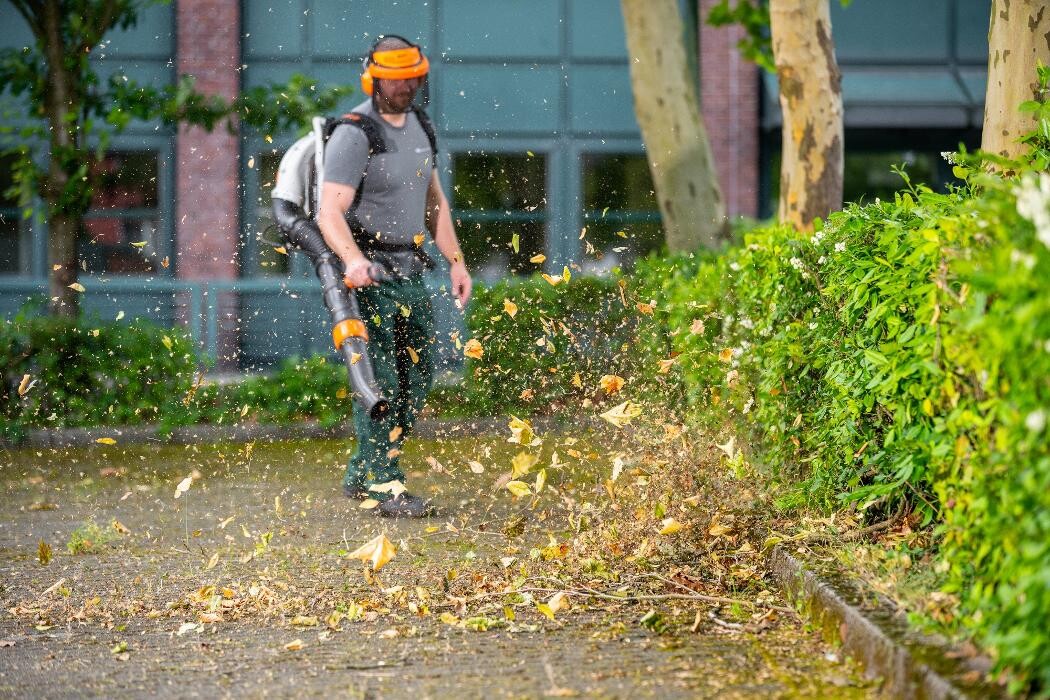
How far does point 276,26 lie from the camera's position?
59.8 feet

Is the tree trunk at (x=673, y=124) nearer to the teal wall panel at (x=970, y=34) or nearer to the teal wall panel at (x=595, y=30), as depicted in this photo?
the teal wall panel at (x=595, y=30)

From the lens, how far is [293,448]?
33.1ft

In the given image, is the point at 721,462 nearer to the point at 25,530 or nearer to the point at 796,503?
the point at 796,503

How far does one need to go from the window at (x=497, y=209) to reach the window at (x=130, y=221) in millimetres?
4073

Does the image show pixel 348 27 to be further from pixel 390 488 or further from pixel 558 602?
pixel 558 602

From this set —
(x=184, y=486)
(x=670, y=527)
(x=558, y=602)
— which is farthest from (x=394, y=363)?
(x=558, y=602)

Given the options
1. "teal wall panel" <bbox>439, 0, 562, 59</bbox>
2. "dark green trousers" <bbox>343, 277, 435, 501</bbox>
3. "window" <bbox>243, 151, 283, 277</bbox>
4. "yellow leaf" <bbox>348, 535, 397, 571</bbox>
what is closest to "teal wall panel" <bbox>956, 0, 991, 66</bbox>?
"teal wall panel" <bbox>439, 0, 562, 59</bbox>

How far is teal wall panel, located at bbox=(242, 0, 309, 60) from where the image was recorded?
18.1 meters

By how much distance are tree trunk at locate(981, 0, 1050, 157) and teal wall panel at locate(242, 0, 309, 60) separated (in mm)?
13482

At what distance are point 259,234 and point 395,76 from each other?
1161 cm

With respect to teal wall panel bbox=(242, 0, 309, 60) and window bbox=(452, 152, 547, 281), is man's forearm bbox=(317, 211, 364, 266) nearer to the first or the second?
window bbox=(452, 152, 547, 281)

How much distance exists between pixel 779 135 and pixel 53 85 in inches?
380

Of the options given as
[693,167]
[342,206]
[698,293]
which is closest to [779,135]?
[693,167]

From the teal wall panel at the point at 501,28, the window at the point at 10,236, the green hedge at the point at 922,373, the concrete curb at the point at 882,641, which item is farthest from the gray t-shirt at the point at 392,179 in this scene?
the window at the point at 10,236
